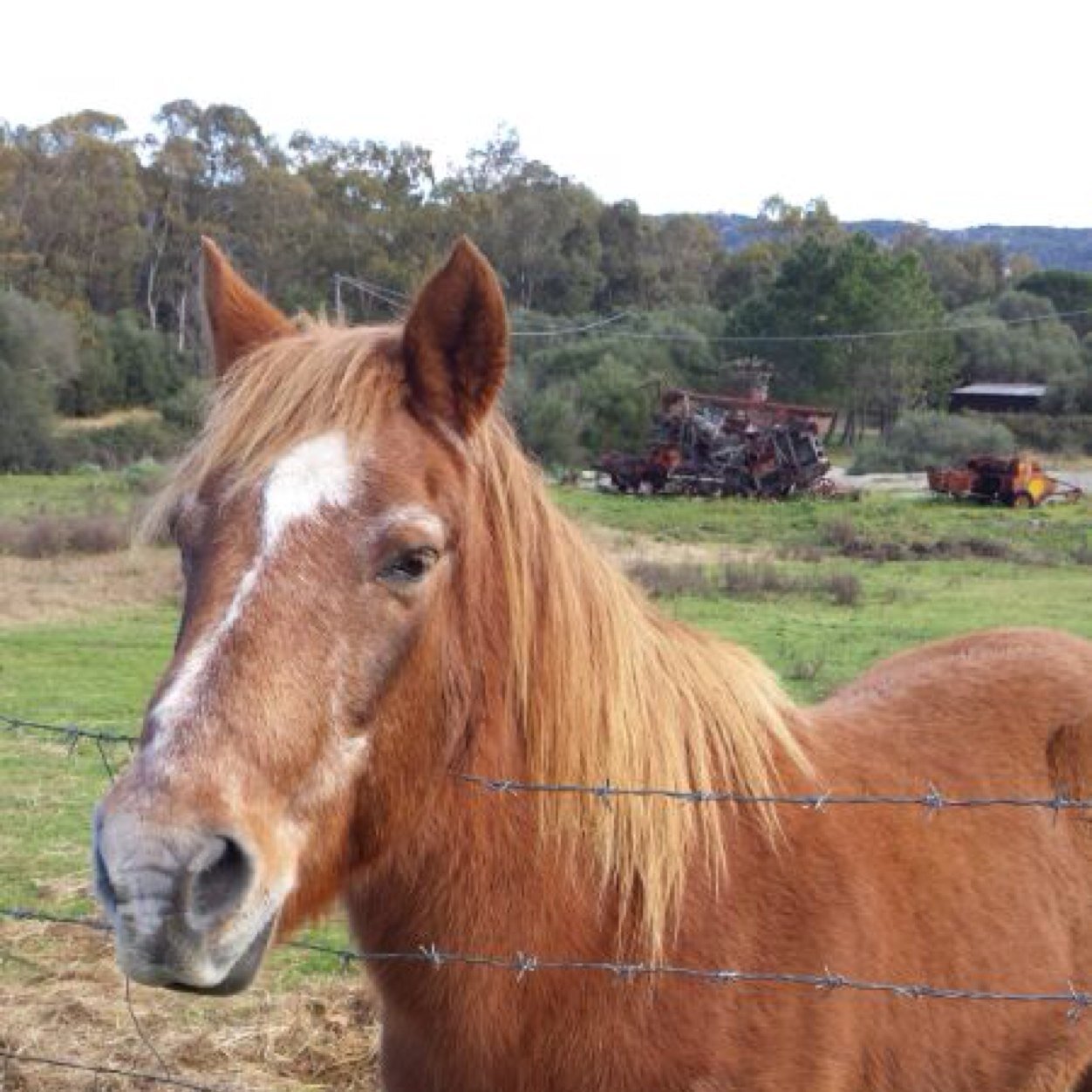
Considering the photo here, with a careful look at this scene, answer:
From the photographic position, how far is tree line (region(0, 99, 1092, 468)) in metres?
39.4

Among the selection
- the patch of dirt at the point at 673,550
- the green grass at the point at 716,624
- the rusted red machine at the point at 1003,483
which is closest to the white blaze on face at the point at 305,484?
the green grass at the point at 716,624

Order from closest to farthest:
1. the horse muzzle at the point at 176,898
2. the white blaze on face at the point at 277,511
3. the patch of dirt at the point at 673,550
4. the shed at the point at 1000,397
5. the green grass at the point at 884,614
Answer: the horse muzzle at the point at 176,898 < the white blaze on face at the point at 277,511 < the green grass at the point at 884,614 < the patch of dirt at the point at 673,550 < the shed at the point at 1000,397

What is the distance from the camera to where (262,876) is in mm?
1904

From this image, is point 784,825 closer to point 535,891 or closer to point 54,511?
point 535,891

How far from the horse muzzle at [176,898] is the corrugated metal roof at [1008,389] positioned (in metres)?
51.5

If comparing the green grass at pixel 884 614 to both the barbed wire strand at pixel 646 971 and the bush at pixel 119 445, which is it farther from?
the bush at pixel 119 445

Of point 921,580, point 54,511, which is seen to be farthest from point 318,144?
point 921,580

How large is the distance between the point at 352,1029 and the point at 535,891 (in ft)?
9.47

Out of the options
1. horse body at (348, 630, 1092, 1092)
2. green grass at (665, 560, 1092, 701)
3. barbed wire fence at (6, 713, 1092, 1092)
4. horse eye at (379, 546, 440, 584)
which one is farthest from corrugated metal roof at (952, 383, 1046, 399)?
horse eye at (379, 546, 440, 584)

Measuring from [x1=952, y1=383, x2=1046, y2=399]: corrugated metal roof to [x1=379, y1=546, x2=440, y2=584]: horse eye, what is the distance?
5104 cm

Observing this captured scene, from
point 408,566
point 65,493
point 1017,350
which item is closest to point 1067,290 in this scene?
point 1017,350

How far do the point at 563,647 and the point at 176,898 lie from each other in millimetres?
948

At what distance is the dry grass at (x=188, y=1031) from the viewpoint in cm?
451

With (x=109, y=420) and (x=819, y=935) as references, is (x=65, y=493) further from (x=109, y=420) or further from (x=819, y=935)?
(x=819, y=935)
